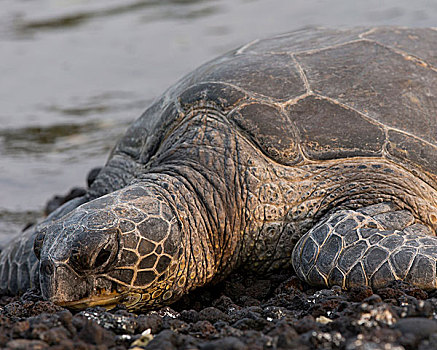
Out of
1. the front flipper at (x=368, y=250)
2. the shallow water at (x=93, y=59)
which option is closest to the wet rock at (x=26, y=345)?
the front flipper at (x=368, y=250)

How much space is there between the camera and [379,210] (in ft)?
11.5

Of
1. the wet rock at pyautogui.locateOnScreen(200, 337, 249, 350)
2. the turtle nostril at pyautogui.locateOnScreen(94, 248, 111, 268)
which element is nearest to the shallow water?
the turtle nostril at pyautogui.locateOnScreen(94, 248, 111, 268)

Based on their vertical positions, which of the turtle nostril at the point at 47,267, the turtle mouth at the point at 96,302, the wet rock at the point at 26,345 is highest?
the turtle nostril at the point at 47,267

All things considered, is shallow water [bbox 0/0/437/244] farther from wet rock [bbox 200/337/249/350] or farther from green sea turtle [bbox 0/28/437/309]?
wet rock [bbox 200/337/249/350]

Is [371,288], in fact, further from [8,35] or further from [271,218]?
[8,35]

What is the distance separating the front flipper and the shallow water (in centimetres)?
330

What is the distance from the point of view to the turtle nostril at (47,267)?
3057 mm

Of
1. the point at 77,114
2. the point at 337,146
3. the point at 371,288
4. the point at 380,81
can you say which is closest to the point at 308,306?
the point at 371,288

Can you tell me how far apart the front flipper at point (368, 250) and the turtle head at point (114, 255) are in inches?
27.5

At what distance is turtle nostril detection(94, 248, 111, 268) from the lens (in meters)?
3.07

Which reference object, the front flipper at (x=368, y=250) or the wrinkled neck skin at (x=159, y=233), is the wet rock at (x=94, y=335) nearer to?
the wrinkled neck skin at (x=159, y=233)

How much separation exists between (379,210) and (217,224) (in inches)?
35.5

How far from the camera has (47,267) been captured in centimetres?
308

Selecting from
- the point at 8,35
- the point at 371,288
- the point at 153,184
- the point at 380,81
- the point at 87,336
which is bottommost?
the point at 371,288
